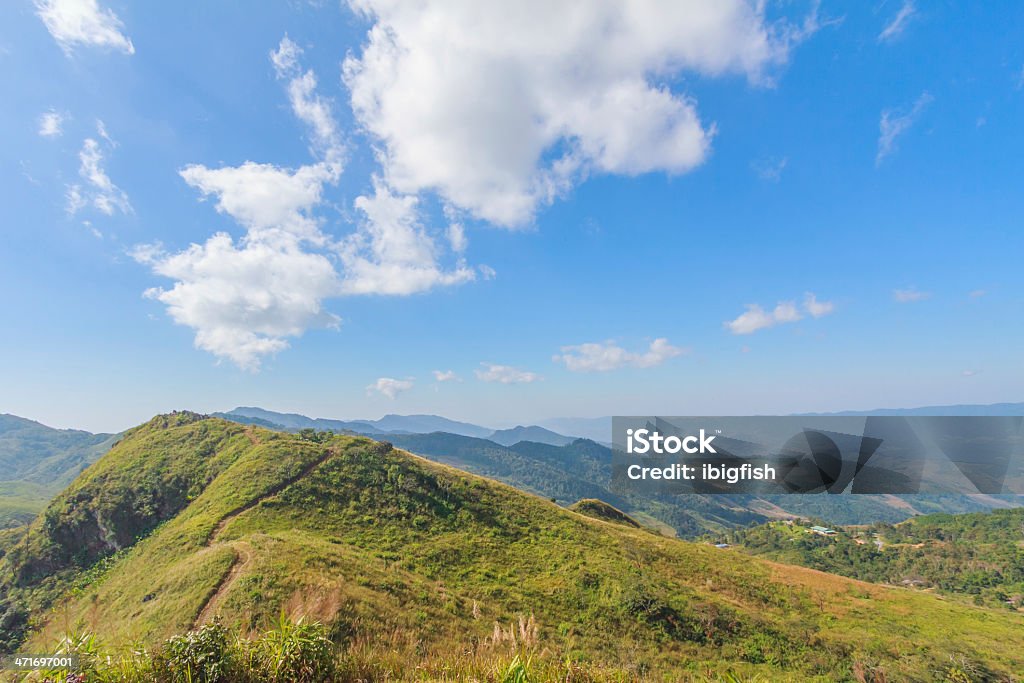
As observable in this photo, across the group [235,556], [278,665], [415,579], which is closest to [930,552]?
[415,579]

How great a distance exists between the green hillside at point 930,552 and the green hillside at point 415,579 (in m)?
74.3

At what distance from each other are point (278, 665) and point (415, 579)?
2739cm

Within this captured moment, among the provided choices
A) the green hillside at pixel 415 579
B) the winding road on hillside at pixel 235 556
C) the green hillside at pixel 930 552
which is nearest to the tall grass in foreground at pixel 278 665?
the green hillside at pixel 415 579

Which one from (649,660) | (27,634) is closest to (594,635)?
(649,660)

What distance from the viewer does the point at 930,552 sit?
109938mm

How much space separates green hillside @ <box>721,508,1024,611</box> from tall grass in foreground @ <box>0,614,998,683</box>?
12504 centimetres

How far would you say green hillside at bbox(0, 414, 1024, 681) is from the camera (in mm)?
22562

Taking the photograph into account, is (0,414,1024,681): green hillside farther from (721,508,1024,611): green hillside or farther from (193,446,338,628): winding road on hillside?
(721,508,1024,611): green hillside

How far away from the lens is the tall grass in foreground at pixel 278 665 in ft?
16.3

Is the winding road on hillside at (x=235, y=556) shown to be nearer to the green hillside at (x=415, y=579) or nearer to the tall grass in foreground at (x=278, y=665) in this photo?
the green hillside at (x=415, y=579)

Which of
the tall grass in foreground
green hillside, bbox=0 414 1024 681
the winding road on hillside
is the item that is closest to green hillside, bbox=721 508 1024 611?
green hillside, bbox=0 414 1024 681

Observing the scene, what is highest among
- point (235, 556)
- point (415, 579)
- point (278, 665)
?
point (278, 665)

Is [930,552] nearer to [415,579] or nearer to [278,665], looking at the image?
[415,579]

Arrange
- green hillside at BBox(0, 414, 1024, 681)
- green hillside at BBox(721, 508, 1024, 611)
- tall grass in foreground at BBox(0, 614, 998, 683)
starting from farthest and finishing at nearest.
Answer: green hillside at BBox(721, 508, 1024, 611), green hillside at BBox(0, 414, 1024, 681), tall grass in foreground at BBox(0, 614, 998, 683)
